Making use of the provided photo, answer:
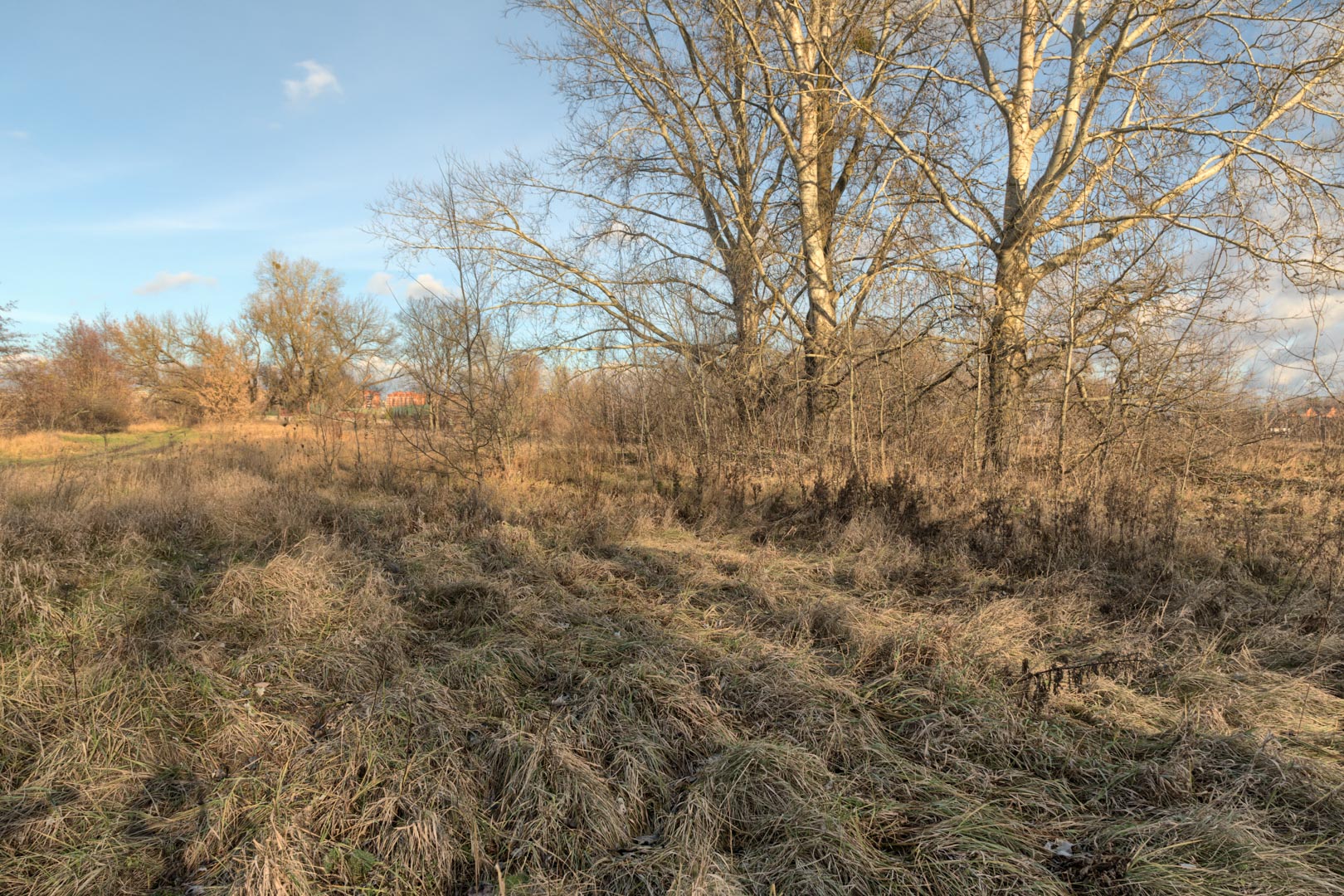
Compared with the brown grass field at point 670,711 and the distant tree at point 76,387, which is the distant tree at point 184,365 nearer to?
the distant tree at point 76,387

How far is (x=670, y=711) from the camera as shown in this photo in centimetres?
319

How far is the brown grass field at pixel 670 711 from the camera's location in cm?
230

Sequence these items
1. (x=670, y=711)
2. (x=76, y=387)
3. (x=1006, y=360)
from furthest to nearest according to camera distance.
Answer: (x=76, y=387) < (x=1006, y=360) < (x=670, y=711)

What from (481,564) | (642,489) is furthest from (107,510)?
(642,489)

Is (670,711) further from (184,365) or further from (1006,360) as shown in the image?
(184,365)

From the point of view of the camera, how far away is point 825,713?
3131 mm

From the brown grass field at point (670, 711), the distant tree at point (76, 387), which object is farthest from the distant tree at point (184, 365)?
the brown grass field at point (670, 711)

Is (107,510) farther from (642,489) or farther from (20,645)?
(642,489)

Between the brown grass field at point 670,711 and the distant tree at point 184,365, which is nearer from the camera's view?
the brown grass field at point 670,711

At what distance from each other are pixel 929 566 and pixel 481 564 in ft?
13.0

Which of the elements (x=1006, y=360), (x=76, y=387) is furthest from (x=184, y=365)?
(x=1006, y=360)

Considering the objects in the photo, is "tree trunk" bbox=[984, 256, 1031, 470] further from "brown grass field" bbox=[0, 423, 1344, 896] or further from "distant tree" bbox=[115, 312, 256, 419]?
"distant tree" bbox=[115, 312, 256, 419]

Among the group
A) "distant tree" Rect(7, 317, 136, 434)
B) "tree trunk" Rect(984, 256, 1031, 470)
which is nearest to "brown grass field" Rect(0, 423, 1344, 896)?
"tree trunk" Rect(984, 256, 1031, 470)

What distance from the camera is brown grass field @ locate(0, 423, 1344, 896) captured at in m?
2.30
